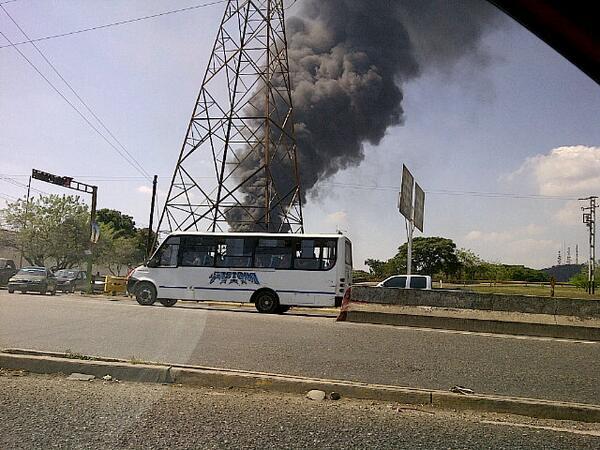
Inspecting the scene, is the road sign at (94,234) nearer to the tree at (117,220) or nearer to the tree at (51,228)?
the tree at (51,228)

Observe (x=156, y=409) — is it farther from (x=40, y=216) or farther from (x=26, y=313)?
(x=40, y=216)

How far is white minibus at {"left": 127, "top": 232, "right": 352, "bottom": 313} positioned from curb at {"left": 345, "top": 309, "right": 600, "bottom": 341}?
4.17m

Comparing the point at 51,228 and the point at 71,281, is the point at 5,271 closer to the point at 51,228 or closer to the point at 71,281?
the point at 71,281

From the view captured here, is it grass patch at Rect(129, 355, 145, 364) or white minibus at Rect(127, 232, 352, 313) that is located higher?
white minibus at Rect(127, 232, 352, 313)

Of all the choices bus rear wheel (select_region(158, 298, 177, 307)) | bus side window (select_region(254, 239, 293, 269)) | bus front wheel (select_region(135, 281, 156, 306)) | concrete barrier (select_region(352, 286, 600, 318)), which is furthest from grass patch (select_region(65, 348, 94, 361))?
bus rear wheel (select_region(158, 298, 177, 307))

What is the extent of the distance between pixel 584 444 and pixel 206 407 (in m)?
3.49

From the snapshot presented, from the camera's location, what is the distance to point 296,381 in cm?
710

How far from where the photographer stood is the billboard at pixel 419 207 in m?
25.3

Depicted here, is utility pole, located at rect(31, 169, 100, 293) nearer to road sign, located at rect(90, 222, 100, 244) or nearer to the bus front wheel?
road sign, located at rect(90, 222, 100, 244)

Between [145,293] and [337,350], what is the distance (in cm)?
1184

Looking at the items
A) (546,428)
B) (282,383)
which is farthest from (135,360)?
(546,428)

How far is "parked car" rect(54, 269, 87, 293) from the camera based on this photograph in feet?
106

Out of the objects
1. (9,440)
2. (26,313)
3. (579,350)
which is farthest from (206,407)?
(26,313)

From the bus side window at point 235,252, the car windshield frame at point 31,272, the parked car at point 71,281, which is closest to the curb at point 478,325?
the bus side window at point 235,252
